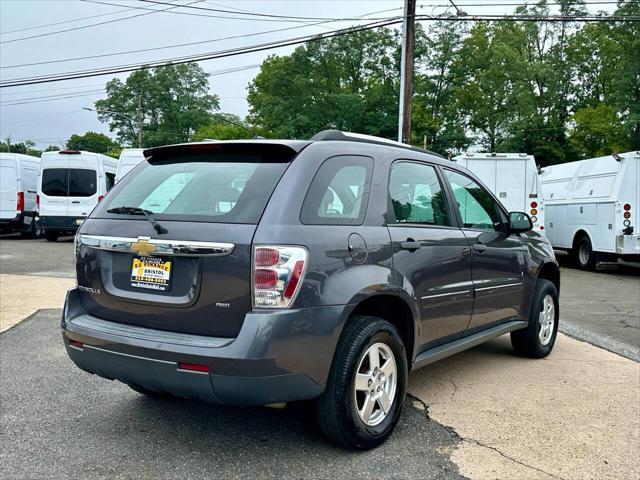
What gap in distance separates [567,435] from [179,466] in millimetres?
2299

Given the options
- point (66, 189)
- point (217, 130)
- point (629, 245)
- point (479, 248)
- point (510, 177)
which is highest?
point (217, 130)

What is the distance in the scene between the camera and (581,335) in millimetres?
6633

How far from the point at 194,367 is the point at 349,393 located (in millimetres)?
835

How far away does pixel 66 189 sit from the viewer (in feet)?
60.5

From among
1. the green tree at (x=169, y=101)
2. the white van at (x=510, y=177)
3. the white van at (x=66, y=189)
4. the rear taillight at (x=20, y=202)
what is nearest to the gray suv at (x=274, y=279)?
the white van at (x=510, y=177)

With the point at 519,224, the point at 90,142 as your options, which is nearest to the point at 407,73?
the point at 519,224

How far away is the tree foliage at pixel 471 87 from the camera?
37438 mm

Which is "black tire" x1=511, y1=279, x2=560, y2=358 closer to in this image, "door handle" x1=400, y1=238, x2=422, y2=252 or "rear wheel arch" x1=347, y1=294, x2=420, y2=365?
"rear wheel arch" x1=347, y1=294, x2=420, y2=365

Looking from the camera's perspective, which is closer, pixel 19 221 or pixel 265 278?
pixel 265 278

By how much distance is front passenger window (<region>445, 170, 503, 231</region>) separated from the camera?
4508mm

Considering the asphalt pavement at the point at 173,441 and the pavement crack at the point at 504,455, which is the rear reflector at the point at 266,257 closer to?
the asphalt pavement at the point at 173,441

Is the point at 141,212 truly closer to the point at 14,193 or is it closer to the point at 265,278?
the point at 265,278

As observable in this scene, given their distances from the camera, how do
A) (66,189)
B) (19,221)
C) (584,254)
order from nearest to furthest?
(584,254)
(66,189)
(19,221)

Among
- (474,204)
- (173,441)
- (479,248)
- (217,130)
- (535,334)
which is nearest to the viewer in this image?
(173,441)
